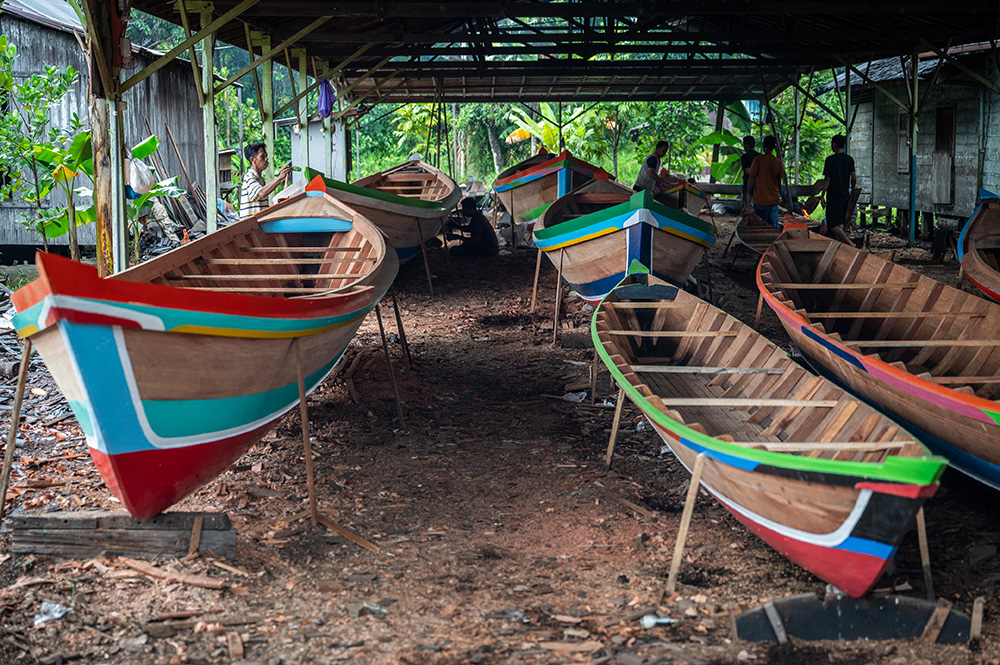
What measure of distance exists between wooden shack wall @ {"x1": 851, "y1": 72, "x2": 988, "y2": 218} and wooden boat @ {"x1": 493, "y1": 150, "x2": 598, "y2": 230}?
703cm

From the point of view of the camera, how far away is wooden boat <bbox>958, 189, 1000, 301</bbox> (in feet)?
24.8

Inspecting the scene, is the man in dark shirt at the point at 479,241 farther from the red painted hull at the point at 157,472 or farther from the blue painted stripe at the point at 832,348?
the red painted hull at the point at 157,472

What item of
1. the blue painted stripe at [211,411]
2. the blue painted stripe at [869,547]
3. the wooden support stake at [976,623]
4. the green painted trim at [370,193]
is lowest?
the wooden support stake at [976,623]

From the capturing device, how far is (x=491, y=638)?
3551 mm

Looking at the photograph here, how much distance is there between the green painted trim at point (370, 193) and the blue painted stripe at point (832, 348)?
477 cm

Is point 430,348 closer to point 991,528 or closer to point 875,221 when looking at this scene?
point 991,528

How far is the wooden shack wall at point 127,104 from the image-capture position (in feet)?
40.1

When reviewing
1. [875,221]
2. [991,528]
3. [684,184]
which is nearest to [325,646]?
[991,528]

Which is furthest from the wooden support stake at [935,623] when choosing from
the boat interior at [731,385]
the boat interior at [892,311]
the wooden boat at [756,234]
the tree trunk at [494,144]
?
the tree trunk at [494,144]

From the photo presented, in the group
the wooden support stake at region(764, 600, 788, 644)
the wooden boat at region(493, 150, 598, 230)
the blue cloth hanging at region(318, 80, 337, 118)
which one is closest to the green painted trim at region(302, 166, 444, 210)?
the wooden boat at region(493, 150, 598, 230)

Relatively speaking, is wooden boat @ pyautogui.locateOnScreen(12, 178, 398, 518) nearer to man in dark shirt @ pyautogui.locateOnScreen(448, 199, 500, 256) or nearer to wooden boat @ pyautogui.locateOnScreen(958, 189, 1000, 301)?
wooden boat @ pyautogui.locateOnScreen(958, 189, 1000, 301)

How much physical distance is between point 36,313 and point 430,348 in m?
5.80

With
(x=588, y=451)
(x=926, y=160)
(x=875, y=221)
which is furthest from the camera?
(x=875, y=221)

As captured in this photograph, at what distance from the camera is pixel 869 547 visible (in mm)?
3266
